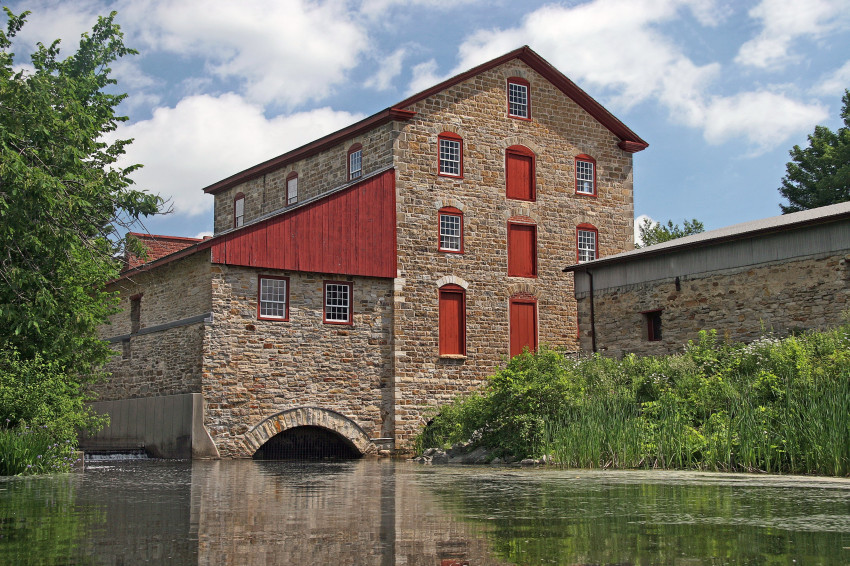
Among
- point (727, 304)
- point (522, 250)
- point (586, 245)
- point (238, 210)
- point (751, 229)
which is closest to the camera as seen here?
point (751, 229)

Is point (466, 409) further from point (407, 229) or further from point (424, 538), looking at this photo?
point (424, 538)

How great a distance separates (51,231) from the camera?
13.5 meters

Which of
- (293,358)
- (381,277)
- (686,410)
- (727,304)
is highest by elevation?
(381,277)

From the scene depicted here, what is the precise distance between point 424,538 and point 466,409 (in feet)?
54.2

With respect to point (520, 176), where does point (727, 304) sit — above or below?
A: below

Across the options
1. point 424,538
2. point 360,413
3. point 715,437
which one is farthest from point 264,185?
point 424,538

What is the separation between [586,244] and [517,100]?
5339 mm

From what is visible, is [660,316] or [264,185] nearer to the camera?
[660,316]

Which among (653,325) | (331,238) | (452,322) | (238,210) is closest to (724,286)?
(653,325)

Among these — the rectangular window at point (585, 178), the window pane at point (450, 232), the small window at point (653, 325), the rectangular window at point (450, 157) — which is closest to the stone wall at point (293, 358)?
the window pane at point (450, 232)

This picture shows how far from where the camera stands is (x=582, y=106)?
3083 cm

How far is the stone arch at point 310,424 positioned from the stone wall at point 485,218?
1.24 meters

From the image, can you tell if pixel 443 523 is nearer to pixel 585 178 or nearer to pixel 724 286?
pixel 724 286

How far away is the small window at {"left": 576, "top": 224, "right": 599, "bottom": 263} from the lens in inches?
1184
